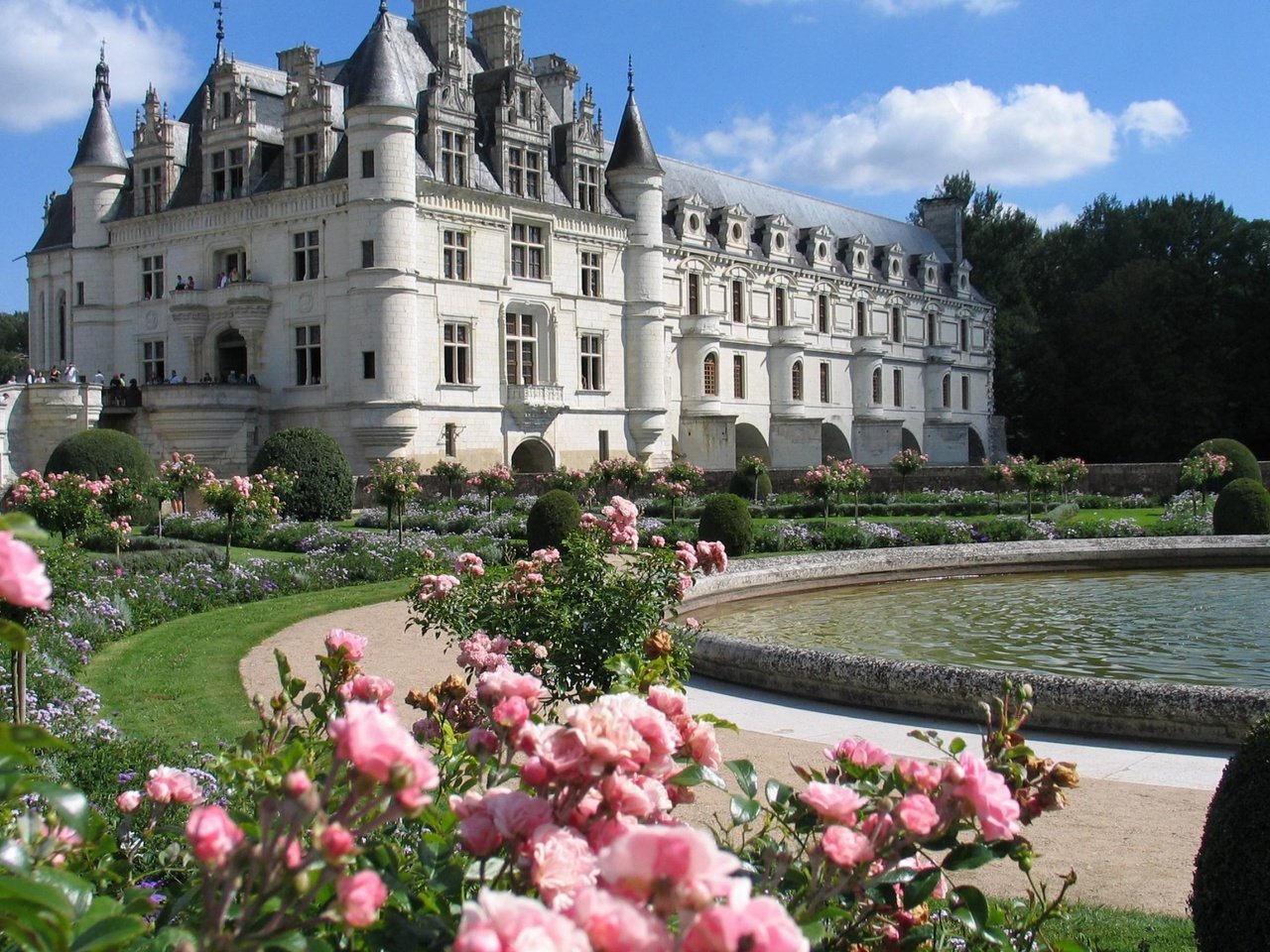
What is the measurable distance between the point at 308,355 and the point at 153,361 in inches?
207

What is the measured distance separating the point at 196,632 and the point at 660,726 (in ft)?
34.5

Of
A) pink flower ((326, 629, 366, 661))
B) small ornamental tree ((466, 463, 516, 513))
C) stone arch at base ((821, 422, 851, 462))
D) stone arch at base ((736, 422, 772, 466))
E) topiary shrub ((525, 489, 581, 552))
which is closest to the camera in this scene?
pink flower ((326, 629, 366, 661))

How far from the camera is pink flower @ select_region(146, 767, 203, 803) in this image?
2.36 meters

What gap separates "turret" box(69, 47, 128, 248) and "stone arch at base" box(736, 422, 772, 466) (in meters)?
20.7

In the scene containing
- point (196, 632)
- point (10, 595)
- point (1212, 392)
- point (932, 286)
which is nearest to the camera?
point (10, 595)

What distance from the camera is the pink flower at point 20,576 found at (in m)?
1.45

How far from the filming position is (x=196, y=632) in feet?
A: 38.2

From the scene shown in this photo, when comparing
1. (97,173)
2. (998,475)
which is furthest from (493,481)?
(97,173)

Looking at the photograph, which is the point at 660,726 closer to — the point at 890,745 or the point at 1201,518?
the point at 890,745

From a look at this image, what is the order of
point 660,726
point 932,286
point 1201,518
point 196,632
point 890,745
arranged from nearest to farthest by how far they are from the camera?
1. point 660,726
2. point 890,745
3. point 196,632
4. point 1201,518
5. point 932,286

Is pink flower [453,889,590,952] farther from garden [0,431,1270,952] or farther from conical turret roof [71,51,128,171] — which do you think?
conical turret roof [71,51,128,171]

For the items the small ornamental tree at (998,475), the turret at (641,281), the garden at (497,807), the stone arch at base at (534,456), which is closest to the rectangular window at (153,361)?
the stone arch at base at (534,456)

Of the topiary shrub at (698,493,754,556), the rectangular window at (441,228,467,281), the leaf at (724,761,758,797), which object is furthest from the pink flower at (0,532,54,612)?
the rectangular window at (441,228,467,281)

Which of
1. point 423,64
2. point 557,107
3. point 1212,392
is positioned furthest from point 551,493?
point 1212,392
